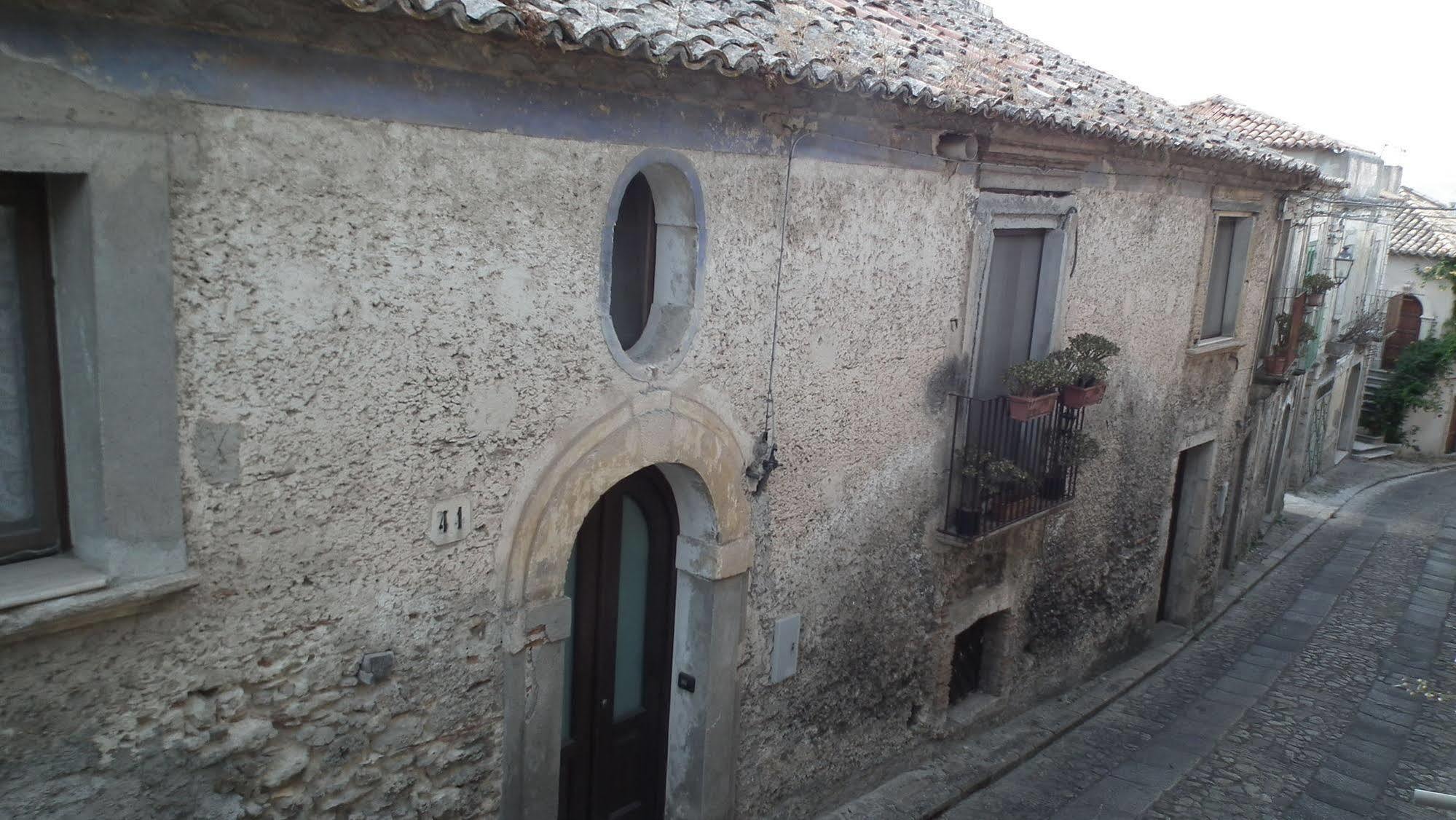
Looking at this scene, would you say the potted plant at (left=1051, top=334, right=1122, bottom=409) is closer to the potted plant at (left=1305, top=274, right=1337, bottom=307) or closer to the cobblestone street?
the cobblestone street

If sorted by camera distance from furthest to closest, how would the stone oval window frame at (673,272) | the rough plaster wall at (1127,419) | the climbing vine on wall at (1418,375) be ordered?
the climbing vine on wall at (1418,375), the rough plaster wall at (1127,419), the stone oval window frame at (673,272)

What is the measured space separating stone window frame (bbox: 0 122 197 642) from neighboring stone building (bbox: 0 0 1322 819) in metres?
0.01

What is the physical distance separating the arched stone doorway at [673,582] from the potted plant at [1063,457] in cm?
320

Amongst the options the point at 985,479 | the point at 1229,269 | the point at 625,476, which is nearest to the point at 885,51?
the point at 985,479

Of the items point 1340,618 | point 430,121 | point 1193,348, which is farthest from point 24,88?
point 1340,618

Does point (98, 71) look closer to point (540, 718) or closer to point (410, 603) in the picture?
point (410, 603)

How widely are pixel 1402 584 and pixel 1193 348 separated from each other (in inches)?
262

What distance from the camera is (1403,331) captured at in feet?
88.0

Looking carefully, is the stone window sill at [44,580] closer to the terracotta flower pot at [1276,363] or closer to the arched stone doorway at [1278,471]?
the terracotta flower pot at [1276,363]

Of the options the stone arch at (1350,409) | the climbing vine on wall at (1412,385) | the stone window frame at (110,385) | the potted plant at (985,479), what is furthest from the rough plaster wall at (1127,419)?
the climbing vine on wall at (1412,385)

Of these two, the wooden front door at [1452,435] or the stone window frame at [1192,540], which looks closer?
the stone window frame at [1192,540]

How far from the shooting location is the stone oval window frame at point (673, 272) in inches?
205

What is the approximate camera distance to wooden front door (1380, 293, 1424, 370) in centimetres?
2631

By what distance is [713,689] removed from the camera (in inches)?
234
